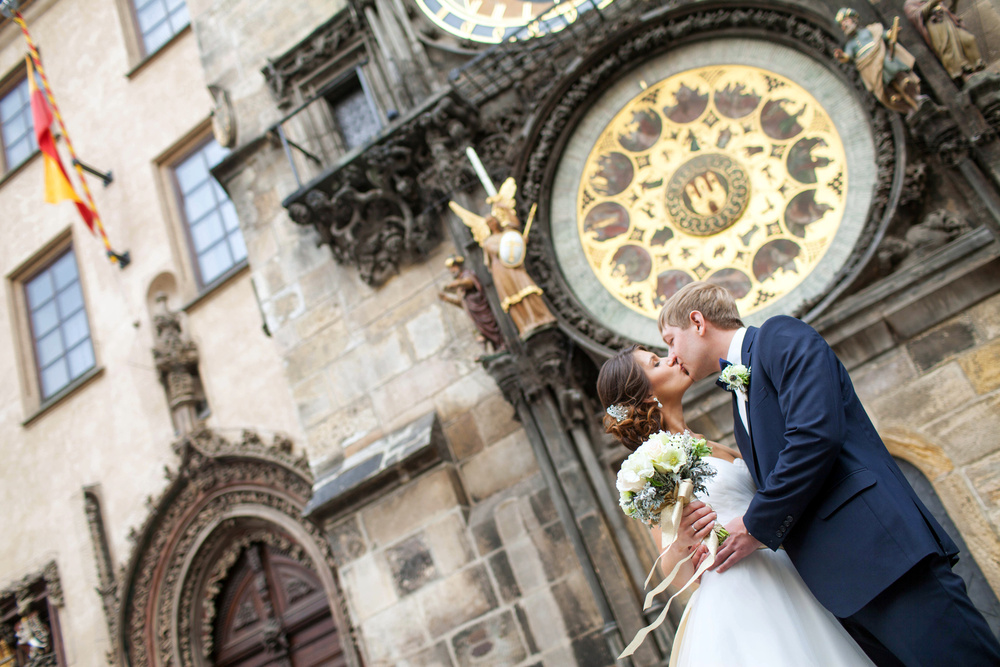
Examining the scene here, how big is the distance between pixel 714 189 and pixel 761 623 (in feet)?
11.2

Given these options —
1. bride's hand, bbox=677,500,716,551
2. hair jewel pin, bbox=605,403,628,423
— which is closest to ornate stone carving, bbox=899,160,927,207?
hair jewel pin, bbox=605,403,628,423

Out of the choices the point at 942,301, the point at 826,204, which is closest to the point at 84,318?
the point at 826,204

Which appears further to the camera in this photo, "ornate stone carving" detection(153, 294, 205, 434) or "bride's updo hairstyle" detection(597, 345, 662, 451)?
"ornate stone carving" detection(153, 294, 205, 434)

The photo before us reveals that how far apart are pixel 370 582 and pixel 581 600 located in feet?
5.19

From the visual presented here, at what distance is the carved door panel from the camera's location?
7.09 meters

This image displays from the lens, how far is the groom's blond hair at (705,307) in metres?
2.31

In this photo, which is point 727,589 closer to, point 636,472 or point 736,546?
point 736,546

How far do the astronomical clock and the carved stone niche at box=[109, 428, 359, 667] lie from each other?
142 inches

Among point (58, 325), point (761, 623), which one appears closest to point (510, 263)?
point (761, 623)

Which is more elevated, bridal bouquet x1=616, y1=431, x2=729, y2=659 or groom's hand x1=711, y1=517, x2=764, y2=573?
bridal bouquet x1=616, y1=431, x2=729, y2=659

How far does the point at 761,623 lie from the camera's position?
2119 millimetres

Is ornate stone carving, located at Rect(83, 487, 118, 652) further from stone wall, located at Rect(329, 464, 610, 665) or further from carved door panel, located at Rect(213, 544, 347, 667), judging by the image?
stone wall, located at Rect(329, 464, 610, 665)

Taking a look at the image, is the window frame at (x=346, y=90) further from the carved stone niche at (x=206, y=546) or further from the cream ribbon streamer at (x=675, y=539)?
the cream ribbon streamer at (x=675, y=539)

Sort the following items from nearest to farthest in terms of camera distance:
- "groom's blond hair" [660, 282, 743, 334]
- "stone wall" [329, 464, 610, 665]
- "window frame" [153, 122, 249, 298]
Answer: "groom's blond hair" [660, 282, 743, 334], "stone wall" [329, 464, 610, 665], "window frame" [153, 122, 249, 298]
